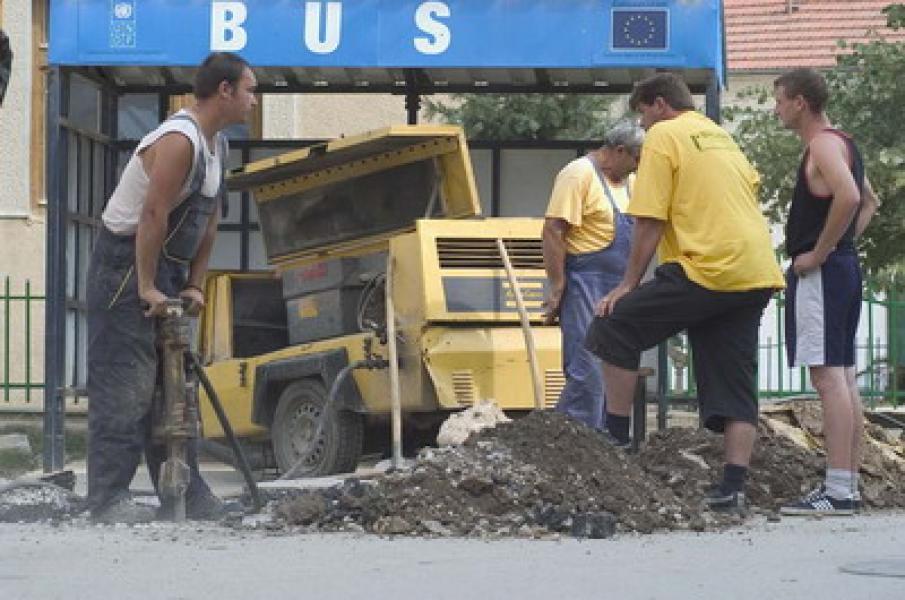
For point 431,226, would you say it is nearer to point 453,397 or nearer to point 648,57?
point 453,397

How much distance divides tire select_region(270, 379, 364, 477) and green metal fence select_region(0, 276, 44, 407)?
6.15 meters

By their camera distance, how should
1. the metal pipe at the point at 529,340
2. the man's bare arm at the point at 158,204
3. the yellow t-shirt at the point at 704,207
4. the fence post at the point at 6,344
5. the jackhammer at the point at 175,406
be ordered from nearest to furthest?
1. the man's bare arm at the point at 158,204
2. the jackhammer at the point at 175,406
3. the yellow t-shirt at the point at 704,207
4. the metal pipe at the point at 529,340
5. the fence post at the point at 6,344

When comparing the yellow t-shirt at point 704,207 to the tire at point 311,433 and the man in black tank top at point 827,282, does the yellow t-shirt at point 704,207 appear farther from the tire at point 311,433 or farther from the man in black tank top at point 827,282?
the tire at point 311,433

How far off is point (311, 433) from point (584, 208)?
2595mm

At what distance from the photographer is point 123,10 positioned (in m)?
12.2

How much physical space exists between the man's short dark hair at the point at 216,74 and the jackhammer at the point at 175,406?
0.88m

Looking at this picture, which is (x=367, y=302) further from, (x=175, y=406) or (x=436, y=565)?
(x=436, y=565)

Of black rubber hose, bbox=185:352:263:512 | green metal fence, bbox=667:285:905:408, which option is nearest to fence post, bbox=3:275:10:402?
green metal fence, bbox=667:285:905:408

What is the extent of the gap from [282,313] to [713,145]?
16.6 feet

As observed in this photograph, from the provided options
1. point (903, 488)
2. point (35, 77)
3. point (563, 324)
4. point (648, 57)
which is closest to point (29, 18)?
point (35, 77)

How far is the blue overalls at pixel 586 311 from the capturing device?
33.2 ft

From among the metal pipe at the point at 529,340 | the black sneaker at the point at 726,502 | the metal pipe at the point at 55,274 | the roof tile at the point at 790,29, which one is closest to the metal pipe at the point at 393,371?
the metal pipe at the point at 529,340

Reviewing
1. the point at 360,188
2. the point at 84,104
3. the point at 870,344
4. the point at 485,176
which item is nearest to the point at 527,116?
the point at 870,344

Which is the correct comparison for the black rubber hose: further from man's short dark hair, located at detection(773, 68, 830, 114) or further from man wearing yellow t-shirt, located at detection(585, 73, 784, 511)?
man's short dark hair, located at detection(773, 68, 830, 114)
